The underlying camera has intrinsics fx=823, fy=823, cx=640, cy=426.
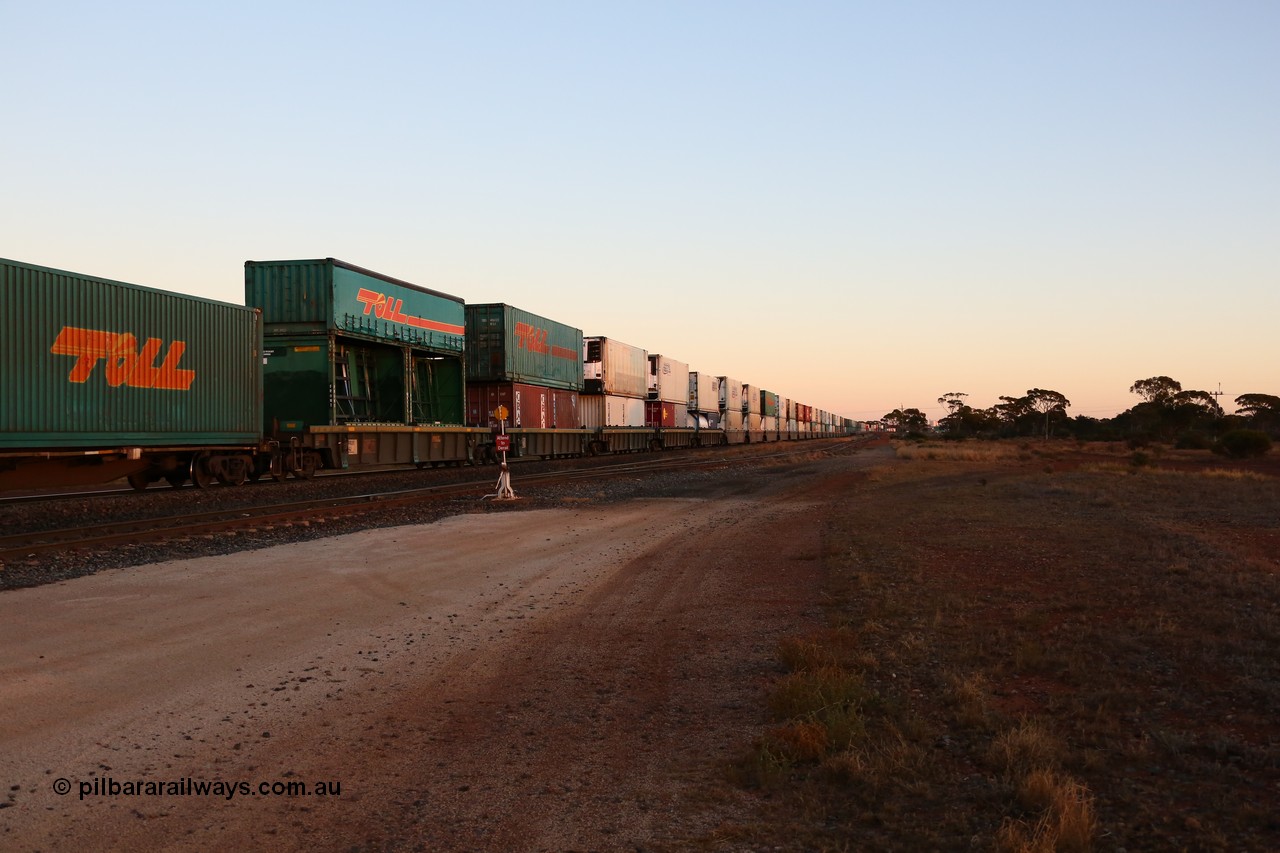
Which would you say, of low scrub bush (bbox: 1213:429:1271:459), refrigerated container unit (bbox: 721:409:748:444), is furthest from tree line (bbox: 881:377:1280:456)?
refrigerated container unit (bbox: 721:409:748:444)

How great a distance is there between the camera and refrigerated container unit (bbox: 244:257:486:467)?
75.5ft

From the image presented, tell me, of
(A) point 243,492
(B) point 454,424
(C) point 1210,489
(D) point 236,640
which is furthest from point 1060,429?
(D) point 236,640

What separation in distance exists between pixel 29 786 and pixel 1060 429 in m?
131

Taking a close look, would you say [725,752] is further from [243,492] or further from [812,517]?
[243,492]

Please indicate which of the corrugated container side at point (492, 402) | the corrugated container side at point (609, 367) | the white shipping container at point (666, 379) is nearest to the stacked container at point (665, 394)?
the white shipping container at point (666, 379)

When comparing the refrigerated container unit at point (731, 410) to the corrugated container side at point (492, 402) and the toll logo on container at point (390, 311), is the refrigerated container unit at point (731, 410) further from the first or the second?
the toll logo on container at point (390, 311)

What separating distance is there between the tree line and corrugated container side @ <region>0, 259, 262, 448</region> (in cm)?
5424

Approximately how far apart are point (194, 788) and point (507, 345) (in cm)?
2948

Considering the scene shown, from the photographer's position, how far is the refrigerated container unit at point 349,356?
23016 mm

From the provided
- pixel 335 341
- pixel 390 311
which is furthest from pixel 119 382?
pixel 390 311

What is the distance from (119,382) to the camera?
16812 mm

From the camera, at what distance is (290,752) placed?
481 cm

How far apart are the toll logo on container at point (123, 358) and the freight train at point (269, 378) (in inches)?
1.1

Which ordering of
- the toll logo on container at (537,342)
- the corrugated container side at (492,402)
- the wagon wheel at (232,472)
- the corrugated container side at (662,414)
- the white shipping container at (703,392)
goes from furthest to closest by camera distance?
1. the white shipping container at (703,392)
2. the corrugated container side at (662,414)
3. the toll logo on container at (537,342)
4. the corrugated container side at (492,402)
5. the wagon wheel at (232,472)
